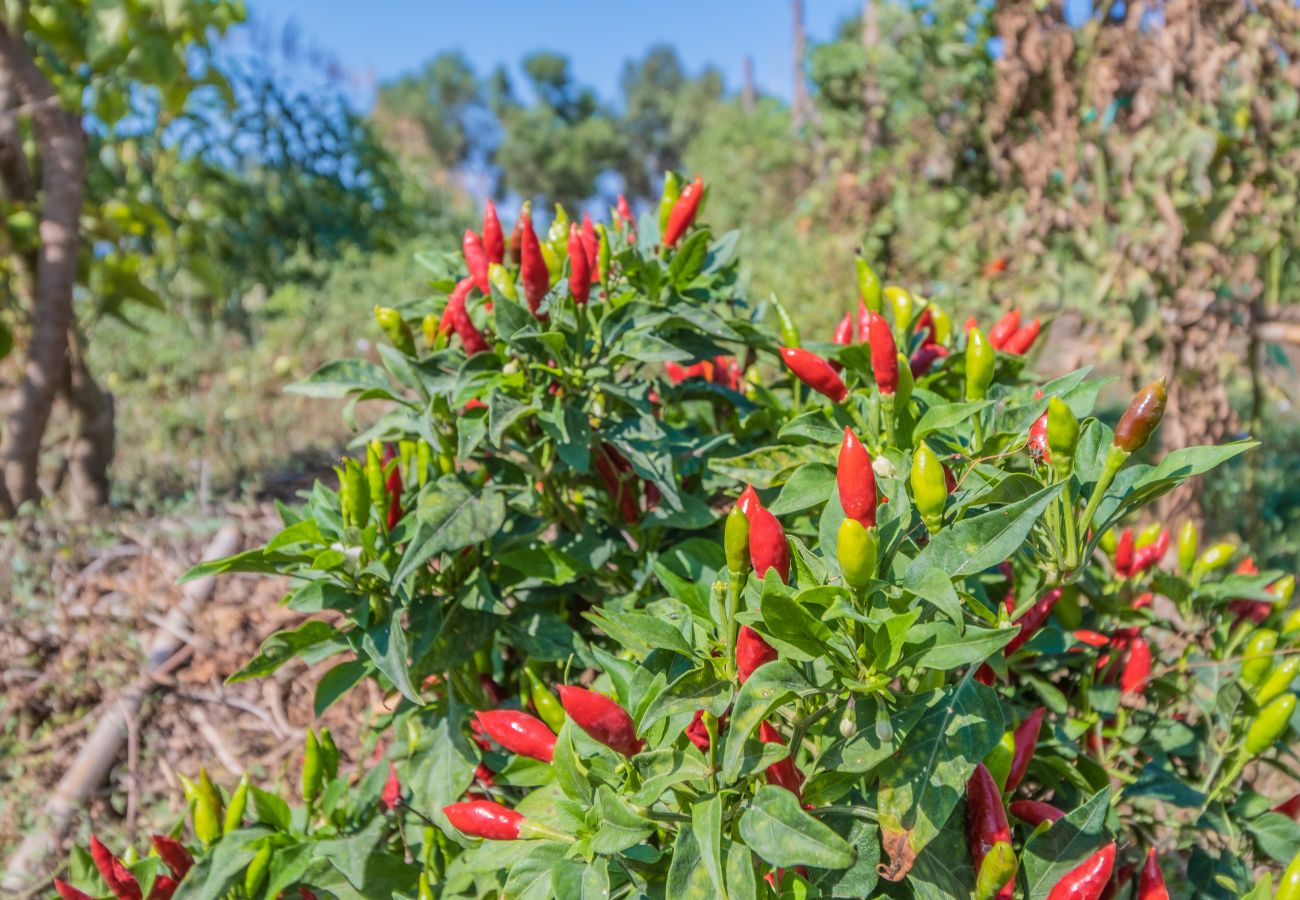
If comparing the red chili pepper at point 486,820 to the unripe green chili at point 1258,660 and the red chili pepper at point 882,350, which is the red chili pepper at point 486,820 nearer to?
the red chili pepper at point 882,350

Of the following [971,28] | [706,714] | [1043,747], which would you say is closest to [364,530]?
[706,714]

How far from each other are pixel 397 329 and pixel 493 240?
7.1 inches

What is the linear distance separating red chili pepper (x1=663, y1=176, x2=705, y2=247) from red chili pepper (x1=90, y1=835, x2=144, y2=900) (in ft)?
3.56

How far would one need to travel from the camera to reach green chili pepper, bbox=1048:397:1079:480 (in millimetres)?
798

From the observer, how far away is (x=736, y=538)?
0.88 metres

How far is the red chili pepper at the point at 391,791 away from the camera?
1366 millimetres

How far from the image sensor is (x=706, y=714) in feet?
2.86

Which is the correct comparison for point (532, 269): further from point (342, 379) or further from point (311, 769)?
point (311, 769)

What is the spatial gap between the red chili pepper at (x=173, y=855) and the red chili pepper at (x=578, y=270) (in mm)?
864

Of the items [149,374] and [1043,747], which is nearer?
[1043,747]

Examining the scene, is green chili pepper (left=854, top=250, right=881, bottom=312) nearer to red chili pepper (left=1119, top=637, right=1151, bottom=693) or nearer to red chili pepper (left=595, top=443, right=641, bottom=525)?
red chili pepper (left=595, top=443, right=641, bottom=525)

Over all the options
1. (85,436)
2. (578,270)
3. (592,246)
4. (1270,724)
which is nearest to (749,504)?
(578,270)

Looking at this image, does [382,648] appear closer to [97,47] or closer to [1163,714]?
[1163,714]

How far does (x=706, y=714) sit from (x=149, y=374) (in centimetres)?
631
